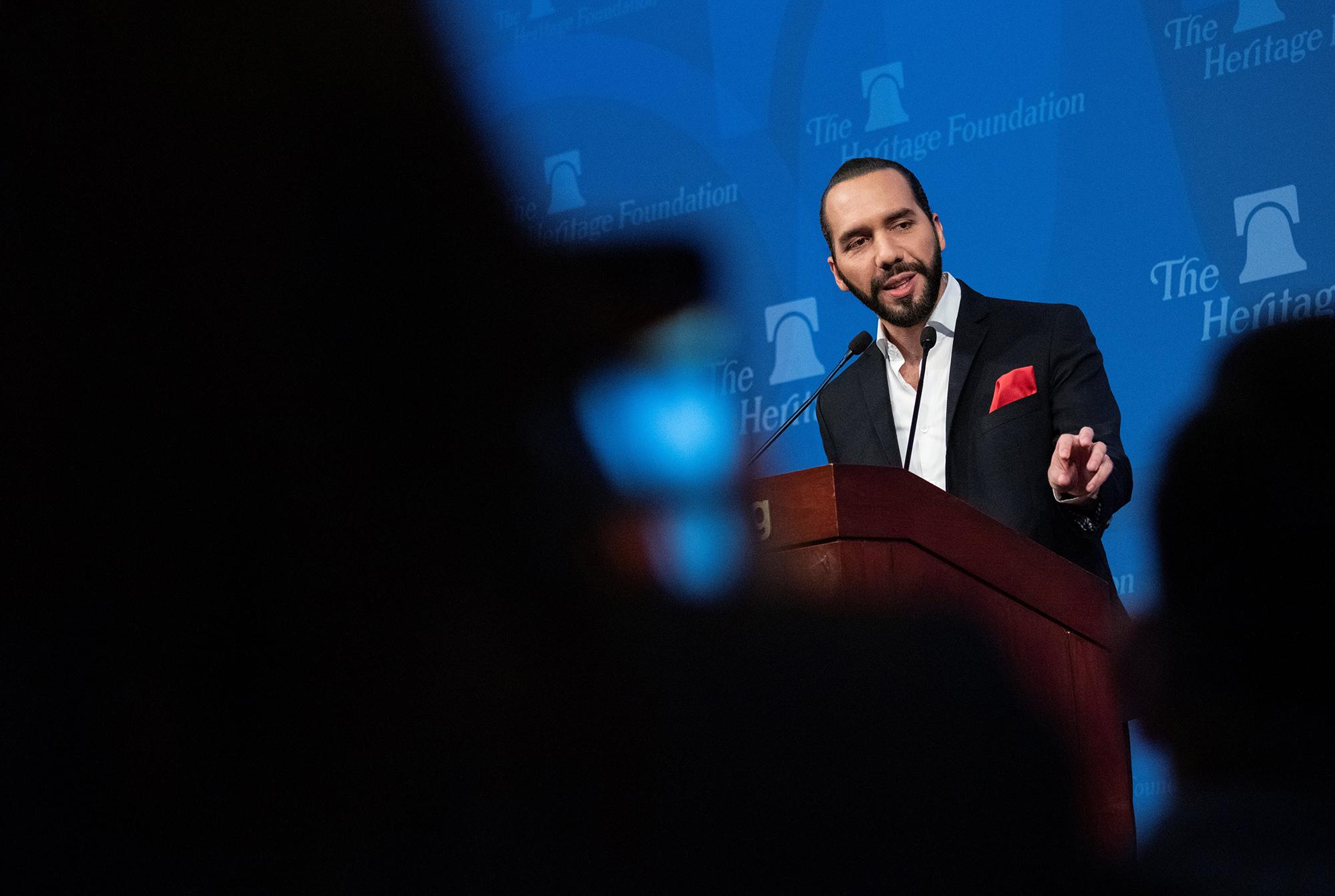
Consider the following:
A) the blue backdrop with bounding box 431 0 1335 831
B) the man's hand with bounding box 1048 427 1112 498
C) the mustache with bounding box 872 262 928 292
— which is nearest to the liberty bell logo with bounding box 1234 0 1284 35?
the blue backdrop with bounding box 431 0 1335 831

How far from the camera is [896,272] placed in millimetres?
3145

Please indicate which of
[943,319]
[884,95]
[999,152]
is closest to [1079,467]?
[943,319]

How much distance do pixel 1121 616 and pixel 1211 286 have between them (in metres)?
1.27

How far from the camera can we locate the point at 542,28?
431cm

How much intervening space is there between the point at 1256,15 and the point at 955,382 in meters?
1.24

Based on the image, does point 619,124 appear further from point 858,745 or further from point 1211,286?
point 858,745

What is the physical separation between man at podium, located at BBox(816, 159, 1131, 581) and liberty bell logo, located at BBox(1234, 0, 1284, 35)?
868mm

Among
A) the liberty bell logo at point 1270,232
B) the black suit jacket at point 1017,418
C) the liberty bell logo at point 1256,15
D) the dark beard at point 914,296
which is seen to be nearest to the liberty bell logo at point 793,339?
the dark beard at point 914,296

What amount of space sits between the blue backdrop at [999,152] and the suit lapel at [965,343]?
1.48 ft

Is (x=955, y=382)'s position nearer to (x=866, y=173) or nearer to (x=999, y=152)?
(x=866, y=173)

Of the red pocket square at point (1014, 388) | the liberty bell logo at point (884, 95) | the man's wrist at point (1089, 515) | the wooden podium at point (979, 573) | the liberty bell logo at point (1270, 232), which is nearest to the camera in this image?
the wooden podium at point (979, 573)

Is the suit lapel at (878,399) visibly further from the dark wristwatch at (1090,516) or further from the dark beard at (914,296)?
the dark wristwatch at (1090,516)

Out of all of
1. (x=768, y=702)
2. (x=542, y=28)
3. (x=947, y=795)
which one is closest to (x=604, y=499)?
(x=768, y=702)

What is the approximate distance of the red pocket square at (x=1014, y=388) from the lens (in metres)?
2.75
